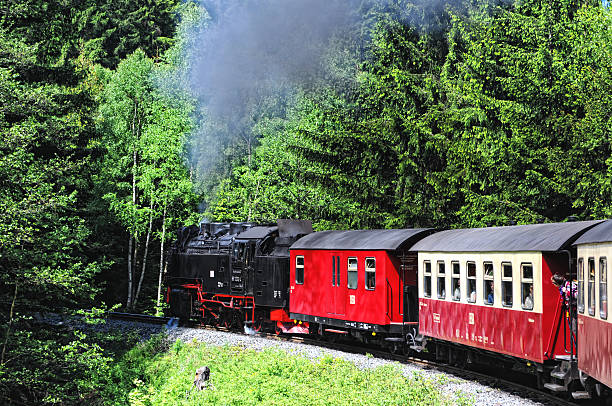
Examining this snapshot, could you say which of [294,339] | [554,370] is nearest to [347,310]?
[294,339]

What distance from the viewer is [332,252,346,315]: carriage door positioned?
20.0 meters

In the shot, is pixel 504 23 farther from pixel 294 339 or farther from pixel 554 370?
pixel 554 370

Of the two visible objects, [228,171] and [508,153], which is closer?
[508,153]

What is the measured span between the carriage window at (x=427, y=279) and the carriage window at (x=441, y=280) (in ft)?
1.87

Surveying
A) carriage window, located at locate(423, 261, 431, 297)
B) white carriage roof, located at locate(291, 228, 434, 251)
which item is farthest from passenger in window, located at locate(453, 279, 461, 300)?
white carriage roof, located at locate(291, 228, 434, 251)

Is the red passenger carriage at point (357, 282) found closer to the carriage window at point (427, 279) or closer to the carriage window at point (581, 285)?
the carriage window at point (427, 279)

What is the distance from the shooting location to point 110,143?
4162cm

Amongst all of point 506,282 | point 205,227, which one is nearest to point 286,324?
point 205,227

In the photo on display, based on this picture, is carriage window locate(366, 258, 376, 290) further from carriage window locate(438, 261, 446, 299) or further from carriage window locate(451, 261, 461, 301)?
carriage window locate(451, 261, 461, 301)

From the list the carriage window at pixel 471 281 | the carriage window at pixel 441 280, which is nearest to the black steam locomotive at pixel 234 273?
the carriage window at pixel 441 280

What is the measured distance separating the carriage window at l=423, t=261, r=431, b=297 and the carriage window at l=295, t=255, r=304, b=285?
5257 mm

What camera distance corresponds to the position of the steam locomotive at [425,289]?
479 inches

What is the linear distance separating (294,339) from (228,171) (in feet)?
90.4

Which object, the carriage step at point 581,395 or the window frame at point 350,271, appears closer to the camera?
the carriage step at point 581,395
